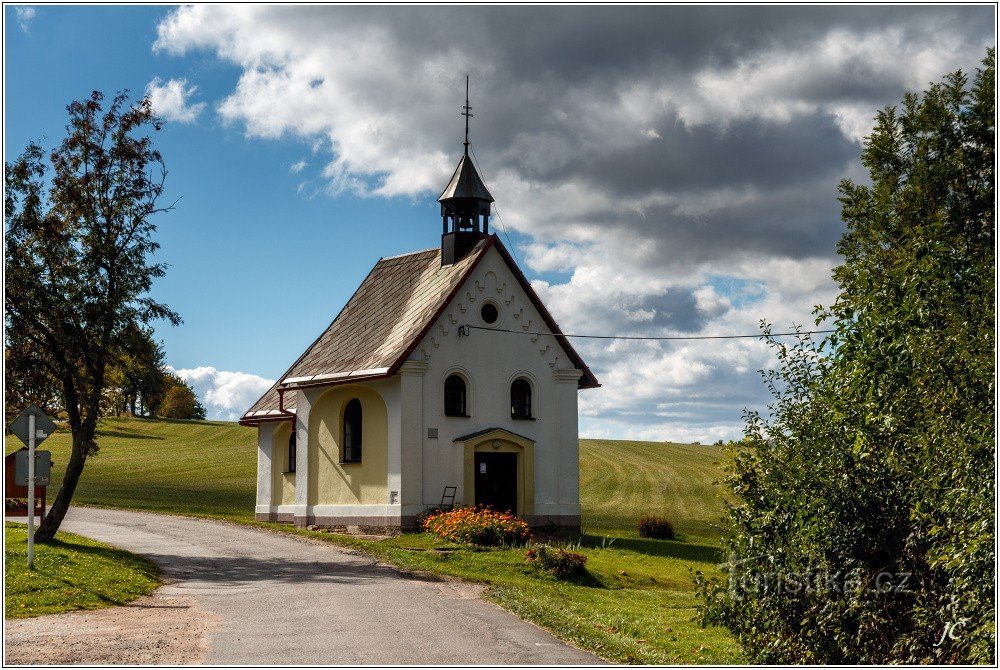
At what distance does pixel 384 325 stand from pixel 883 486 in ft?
77.6

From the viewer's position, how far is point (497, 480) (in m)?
31.3

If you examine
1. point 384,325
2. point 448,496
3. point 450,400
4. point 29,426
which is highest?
point 384,325

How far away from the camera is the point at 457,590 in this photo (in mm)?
18172

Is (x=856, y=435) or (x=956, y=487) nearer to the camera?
(x=956, y=487)

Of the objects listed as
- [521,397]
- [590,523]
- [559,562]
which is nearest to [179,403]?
[590,523]

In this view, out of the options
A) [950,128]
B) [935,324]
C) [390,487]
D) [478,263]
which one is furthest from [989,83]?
[935,324]

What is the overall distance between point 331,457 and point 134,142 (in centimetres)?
1181

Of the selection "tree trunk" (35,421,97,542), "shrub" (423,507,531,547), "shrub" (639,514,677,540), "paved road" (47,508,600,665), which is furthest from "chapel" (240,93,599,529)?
Answer: "tree trunk" (35,421,97,542)

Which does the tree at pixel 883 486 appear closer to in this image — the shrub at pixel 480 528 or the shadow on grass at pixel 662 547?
the shrub at pixel 480 528

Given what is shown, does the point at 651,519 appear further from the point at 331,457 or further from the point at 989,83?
the point at 989,83

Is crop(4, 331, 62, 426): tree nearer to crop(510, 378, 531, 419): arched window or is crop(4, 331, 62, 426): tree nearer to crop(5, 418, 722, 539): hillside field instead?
crop(510, 378, 531, 419): arched window

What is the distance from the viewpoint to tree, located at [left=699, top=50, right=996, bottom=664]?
9359 mm

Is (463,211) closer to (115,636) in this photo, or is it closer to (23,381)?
(23,381)

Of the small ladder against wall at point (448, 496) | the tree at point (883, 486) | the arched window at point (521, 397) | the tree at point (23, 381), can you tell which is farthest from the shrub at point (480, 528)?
the tree at point (883, 486)
